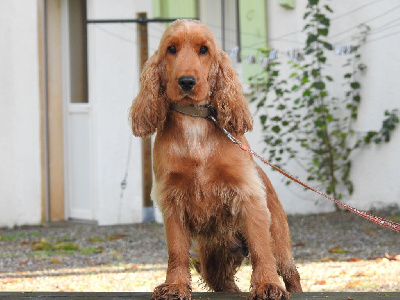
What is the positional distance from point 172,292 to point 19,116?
6.88 m

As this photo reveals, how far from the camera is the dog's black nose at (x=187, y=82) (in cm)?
392

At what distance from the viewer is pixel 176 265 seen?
4094 mm

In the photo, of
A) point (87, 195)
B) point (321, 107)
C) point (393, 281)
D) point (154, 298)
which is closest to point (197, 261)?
point (154, 298)

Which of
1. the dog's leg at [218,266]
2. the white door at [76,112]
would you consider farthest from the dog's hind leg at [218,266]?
the white door at [76,112]

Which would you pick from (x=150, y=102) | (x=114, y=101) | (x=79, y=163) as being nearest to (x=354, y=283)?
(x=150, y=102)

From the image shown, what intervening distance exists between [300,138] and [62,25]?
126 inches

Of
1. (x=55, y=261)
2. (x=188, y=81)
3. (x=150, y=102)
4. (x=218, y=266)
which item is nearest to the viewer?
(x=188, y=81)

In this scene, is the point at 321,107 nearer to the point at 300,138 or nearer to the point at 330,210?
the point at 300,138

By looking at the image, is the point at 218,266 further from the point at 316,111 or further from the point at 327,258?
the point at 316,111

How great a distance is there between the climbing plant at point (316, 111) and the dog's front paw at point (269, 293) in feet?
18.4

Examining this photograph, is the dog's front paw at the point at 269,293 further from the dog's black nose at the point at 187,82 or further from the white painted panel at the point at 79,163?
the white painted panel at the point at 79,163

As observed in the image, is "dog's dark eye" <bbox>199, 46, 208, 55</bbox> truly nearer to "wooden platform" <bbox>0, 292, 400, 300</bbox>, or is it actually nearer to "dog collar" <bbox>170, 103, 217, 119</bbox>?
"dog collar" <bbox>170, 103, 217, 119</bbox>

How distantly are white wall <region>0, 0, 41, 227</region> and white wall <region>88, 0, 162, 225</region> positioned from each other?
2.42ft

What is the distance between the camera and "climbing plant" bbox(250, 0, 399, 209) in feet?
31.2
